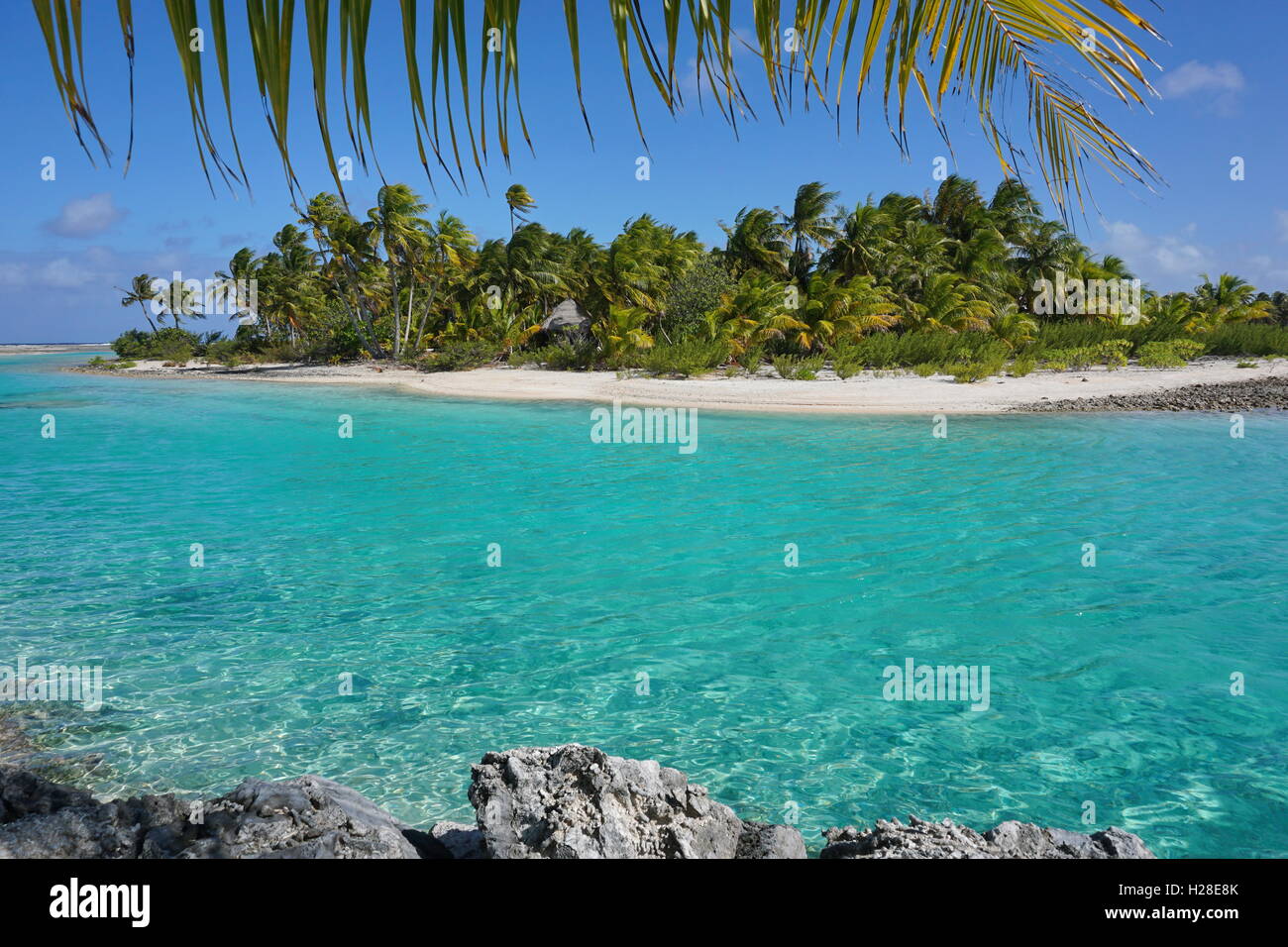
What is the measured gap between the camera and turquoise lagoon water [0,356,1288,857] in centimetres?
495

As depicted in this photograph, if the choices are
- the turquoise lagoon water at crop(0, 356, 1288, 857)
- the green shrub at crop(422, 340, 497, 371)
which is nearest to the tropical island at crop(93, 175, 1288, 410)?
the green shrub at crop(422, 340, 497, 371)

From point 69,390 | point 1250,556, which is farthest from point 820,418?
point 69,390

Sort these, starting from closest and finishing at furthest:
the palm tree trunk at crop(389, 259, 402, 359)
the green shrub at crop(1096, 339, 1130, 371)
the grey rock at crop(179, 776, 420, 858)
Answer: the grey rock at crop(179, 776, 420, 858) < the green shrub at crop(1096, 339, 1130, 371) < the palm tree trunk at crop(389, 259, 402, 359)

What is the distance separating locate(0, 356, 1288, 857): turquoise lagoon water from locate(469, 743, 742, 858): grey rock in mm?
1327

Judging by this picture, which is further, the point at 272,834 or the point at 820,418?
the point at 820,418

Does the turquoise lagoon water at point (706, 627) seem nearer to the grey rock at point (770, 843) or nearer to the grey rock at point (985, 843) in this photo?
the grey rock at point (770, 843)

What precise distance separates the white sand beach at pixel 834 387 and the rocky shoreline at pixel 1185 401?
0.76 m

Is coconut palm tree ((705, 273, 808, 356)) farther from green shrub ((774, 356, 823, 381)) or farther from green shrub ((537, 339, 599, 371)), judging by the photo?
green shrub ((537, 339, 599, 371))
